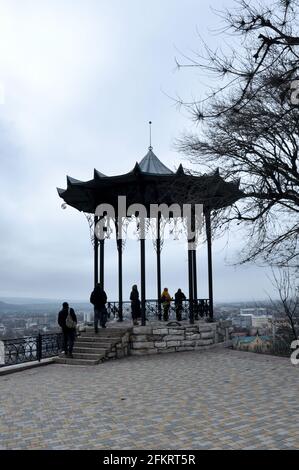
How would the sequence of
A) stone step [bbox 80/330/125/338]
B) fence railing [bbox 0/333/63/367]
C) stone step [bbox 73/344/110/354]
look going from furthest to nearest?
stone step [bbox 80/330/125/338] → stone step [bbox 73/344/110/354] → fence railing [bbox 0/333/63/367]

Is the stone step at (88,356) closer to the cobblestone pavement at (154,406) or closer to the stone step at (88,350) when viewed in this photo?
the stone step at (88,350)

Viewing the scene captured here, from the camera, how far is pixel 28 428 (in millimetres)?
6211

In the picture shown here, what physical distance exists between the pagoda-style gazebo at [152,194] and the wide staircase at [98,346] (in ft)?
3.76

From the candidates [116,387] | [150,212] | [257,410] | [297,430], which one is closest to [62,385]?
[116,387]

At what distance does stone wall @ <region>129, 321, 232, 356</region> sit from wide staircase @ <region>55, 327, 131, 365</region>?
424 millimetres

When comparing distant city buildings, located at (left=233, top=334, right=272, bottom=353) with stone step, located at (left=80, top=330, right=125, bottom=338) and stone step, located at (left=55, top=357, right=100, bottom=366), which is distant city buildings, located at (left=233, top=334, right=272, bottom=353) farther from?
stone step, located at (left=55, top=357, right=100, bottom=366)

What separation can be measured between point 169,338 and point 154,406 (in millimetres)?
6879

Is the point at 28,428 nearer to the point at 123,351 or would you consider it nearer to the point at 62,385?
the point at 62,385

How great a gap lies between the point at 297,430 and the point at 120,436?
253 cm

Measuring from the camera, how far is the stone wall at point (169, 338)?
13.9 m

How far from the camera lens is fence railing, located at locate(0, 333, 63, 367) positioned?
11961 mm

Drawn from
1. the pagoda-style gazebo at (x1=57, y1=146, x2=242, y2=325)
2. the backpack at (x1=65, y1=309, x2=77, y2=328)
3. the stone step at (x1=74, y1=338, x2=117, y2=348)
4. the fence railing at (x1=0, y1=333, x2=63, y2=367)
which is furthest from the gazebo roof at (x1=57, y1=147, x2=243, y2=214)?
the fence railing at (x1=0, y1=333, x2=63, y2=367)
